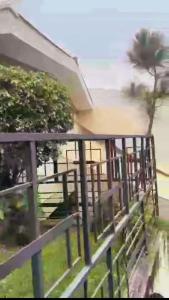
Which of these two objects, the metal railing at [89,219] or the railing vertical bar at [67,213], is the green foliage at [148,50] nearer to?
the metal railing at [89,219]

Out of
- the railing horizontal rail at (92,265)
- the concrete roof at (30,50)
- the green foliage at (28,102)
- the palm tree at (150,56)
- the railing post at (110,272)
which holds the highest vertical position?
the palm tree at (150,56)

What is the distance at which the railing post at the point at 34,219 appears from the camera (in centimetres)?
152

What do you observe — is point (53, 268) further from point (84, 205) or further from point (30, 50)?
point (30, 50)

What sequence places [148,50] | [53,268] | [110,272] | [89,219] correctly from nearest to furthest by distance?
1. [53,268]
2. [89,219]
3. [110,272]
4. [148,50]

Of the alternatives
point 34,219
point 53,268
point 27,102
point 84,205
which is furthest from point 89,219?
point 27,102

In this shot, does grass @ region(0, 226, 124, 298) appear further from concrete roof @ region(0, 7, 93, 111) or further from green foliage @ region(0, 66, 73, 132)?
concrete roof @ region(0, 7, 93, 111)

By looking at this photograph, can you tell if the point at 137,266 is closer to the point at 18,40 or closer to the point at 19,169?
the point at 19,169

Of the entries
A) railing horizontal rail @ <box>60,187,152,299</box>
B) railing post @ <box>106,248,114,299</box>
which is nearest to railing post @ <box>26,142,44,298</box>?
railing horizontal rail @ <box>60,187,152,299</box>

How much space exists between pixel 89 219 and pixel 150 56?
14.3 metres

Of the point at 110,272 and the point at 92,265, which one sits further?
the point at 110,272

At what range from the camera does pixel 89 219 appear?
239 cm

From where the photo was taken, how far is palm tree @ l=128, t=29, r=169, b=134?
16188mm

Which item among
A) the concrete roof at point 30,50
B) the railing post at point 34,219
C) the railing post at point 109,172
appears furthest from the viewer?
the concrete roof at point 30,50

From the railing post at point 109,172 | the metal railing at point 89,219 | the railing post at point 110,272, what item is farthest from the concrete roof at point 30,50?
the railing post at point 110,272
